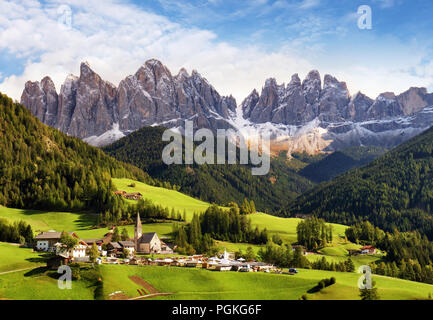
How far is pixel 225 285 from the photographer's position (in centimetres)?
7844

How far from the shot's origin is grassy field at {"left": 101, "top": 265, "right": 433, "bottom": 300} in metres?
71.6

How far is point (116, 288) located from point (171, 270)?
17.6m

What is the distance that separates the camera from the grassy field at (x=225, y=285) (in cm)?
7156

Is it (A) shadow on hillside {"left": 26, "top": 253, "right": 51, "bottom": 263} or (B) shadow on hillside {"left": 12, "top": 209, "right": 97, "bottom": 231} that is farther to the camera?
(B) shadow on hillside {"left": 12, "top": 209, "right": 97, "bottom": 231}

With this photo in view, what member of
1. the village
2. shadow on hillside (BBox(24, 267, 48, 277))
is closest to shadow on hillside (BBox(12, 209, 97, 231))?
the village

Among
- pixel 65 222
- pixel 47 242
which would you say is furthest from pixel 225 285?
pixel 65 222

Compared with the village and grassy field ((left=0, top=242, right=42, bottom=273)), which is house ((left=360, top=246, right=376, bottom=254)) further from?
grassy field ((left=0, top=242, right=42, bottom=273))

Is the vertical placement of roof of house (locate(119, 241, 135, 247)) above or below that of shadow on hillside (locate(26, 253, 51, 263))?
above

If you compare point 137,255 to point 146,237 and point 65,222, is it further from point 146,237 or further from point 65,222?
point 65,222

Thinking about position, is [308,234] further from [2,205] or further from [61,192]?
[2,205]

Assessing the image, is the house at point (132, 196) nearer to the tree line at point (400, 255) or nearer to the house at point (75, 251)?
→ the house at point (75, 251)
